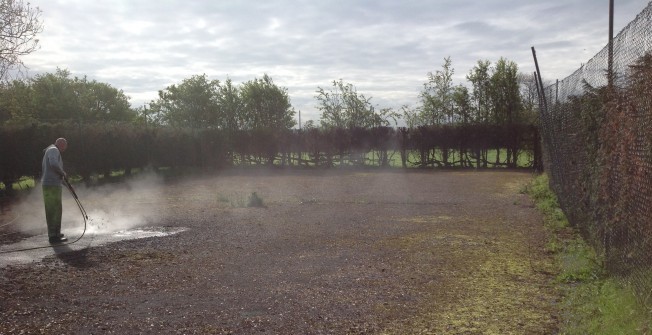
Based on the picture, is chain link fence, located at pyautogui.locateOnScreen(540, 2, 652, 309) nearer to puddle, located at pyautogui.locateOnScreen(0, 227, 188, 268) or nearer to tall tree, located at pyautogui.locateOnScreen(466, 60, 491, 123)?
puddle, located at pyautogui.locateOnScreen(0, 227, 188, 268)

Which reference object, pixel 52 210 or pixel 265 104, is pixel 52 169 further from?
pixel 265 104

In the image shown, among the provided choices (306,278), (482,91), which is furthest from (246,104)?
(306,278)

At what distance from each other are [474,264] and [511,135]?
2102 centimetres

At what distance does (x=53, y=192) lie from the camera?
367 inches

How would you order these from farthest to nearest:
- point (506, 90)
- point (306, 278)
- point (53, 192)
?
point (506, 90)
point (53, 192)
point (306, 278)

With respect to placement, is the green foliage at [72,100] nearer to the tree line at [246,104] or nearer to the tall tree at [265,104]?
the tree line at [246,104]

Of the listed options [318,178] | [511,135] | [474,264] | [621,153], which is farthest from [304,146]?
[621,153]

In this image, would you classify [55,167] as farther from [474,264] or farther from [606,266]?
[606,266]

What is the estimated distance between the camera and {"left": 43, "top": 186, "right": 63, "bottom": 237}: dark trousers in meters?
9.16

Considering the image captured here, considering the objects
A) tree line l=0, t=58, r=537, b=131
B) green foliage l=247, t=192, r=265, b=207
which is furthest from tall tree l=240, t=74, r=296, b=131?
green foliage l=247, t=192, r=265, b=207

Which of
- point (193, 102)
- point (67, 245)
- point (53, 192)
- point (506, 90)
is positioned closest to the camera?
point (67, 245)

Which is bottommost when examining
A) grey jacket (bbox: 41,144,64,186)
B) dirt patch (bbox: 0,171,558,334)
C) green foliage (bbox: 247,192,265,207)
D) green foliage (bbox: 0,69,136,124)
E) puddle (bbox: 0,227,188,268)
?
dirt patch (bbox: 0,171,558,334)

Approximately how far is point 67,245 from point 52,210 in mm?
730

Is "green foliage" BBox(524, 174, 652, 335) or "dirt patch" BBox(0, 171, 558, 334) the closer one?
"green foliage" BBox(524, 174, 652, 335)
